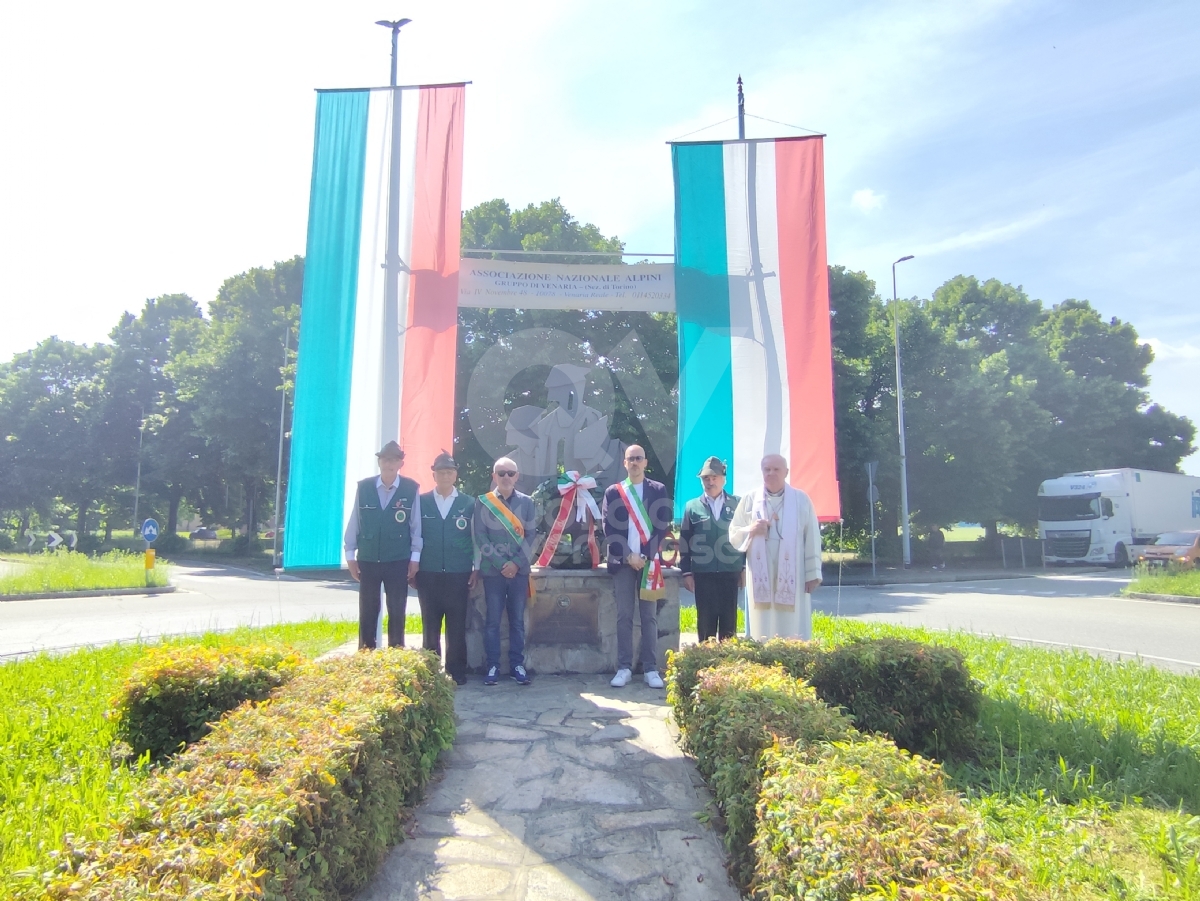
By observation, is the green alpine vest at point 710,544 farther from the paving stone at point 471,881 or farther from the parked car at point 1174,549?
the parked car at point 1174,549

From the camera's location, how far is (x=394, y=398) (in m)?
6.98

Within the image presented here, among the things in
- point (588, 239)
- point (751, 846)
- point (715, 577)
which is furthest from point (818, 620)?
point (588, 239)

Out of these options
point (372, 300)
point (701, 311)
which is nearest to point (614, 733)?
point (701, 311)

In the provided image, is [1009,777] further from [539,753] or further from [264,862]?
[264,862]

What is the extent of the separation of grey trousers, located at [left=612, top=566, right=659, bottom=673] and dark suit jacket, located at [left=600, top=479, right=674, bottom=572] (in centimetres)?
14

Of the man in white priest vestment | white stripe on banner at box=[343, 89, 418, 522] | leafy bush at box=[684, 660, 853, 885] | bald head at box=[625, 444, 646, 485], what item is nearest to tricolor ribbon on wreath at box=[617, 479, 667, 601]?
bald head at box=[625, 444, 646, 485]

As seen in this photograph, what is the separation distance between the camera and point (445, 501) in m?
6.08

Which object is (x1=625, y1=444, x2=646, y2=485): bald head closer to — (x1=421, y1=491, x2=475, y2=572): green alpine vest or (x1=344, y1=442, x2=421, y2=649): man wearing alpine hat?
(x1=421, y1=491, x2=475, y2=572): green alpine vest

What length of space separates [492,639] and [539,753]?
1.80 metres

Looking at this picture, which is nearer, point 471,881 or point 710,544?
point 471,881

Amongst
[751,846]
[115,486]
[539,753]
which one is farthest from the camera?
[115,486]

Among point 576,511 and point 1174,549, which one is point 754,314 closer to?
point 576,511

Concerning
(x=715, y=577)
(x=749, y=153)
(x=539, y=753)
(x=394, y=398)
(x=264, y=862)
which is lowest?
(x=539, y=753)

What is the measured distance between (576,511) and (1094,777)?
13.3 feet
